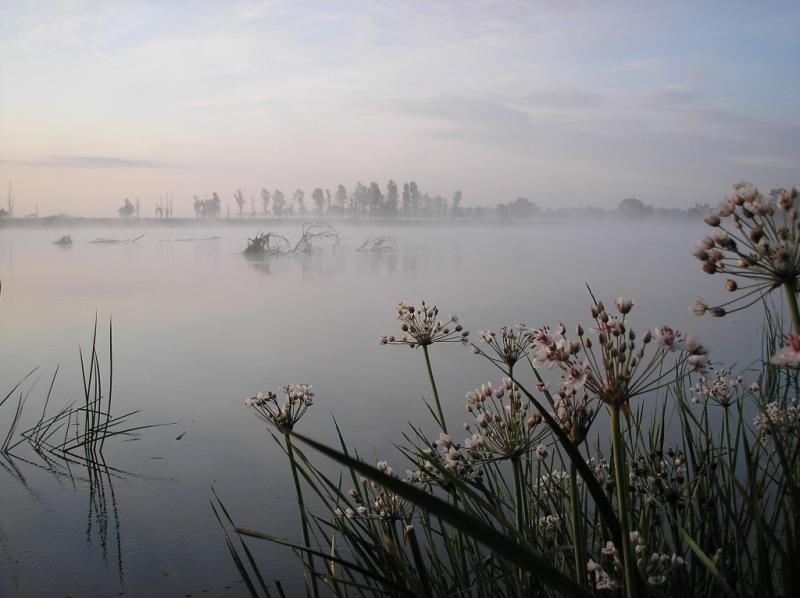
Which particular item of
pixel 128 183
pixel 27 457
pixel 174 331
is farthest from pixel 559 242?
pixel 27 457

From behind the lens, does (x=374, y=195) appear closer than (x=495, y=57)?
No

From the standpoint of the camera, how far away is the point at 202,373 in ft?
11.9

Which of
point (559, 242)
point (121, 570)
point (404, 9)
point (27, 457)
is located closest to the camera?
point (121, 570)

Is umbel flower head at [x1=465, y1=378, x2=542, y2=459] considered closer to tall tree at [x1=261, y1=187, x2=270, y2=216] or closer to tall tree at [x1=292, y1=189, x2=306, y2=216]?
tall tree at [x1=292, y1=189, x2=306, y2=216]

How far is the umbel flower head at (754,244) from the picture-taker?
0.76 meters

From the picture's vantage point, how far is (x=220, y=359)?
3.91m

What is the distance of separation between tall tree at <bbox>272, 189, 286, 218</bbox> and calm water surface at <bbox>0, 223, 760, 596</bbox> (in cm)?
21

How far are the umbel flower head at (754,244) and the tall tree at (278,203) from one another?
833 centimetres

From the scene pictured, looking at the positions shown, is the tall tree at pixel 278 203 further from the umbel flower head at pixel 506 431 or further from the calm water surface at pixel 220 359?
the umbel flower head at pixel 506 431

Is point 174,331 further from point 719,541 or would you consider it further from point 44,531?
point 719,541

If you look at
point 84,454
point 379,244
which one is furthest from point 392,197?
point 84,454

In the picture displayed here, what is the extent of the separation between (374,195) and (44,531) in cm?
688

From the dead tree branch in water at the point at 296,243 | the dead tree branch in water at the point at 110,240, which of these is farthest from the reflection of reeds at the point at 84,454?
the dead tree branch in water at the point at 110,240

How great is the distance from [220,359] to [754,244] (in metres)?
3.44
